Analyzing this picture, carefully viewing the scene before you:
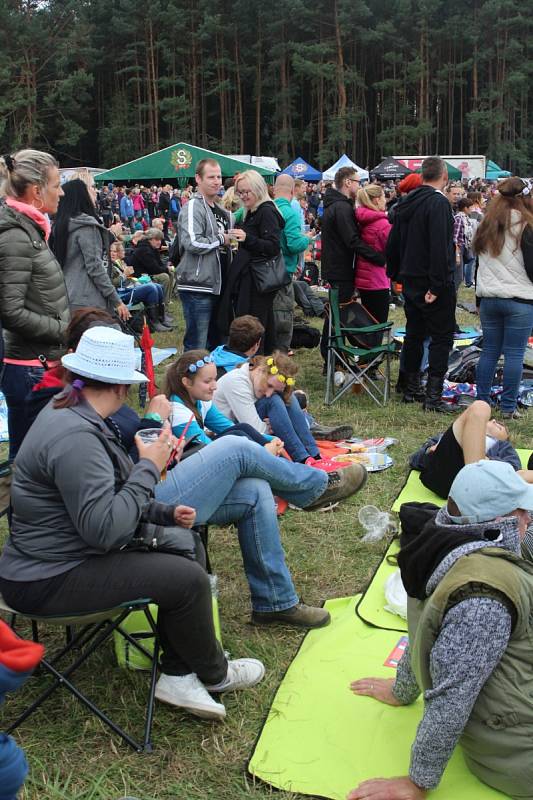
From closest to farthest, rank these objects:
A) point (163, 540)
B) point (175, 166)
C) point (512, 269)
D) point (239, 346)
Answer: point (163, 540) → point (239, 346) → point (512, 269) → point (175, 166)

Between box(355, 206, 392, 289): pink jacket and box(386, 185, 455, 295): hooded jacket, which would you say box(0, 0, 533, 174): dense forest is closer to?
box(355, 206, 392, 289): pink jacket

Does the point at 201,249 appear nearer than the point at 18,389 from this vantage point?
No

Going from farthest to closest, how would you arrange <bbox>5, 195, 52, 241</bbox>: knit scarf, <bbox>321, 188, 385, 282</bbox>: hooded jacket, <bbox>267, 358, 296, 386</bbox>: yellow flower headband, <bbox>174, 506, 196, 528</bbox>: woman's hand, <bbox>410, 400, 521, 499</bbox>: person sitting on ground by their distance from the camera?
<bbox>321, 188, 385, 282</bbox>: hooded jacket < <bbox>267, 358, 296, 386</bbox>: yellow flower headband < <bbox>410, 400, 521, 499</bbox>: person sitting on ground < <bbox>5, 195, 52, 241</bbox>: knit scarf < <bbox>174, 506, 196, 528</bbox>: woman's hand

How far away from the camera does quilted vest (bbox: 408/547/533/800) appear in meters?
1.83

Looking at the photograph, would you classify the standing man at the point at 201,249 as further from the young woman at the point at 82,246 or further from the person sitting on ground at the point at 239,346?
the person sitting on ground at the point at 239,346

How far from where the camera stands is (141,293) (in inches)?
335

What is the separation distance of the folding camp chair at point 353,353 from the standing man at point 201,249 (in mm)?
957

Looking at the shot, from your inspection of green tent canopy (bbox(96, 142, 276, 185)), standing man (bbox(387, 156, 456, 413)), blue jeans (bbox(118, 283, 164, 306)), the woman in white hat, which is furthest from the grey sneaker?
green tent canopy (bbox(96, 142, 276, 185))

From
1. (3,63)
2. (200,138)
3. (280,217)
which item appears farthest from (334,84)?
(280,217)

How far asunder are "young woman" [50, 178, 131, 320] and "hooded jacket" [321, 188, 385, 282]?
6.44ft

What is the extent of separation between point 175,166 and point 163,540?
2179 centimetres

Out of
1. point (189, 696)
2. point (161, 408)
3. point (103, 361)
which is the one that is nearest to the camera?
point (103, 361)

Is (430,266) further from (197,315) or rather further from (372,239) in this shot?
(197,315)

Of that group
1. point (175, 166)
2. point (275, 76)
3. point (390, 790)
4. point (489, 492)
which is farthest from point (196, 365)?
point (275, 76)
